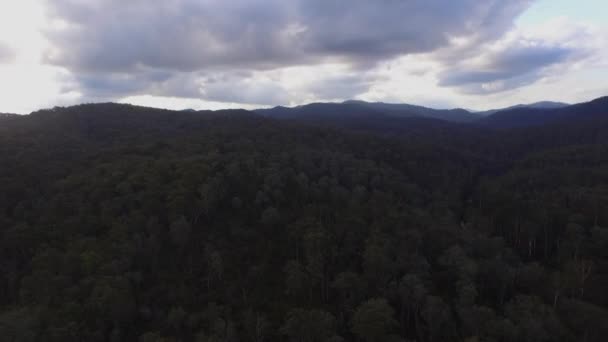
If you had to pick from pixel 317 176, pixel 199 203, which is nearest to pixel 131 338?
pixel 199 203

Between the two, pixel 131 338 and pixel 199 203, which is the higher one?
pixel 199 203

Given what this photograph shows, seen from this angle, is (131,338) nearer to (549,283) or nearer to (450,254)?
(450,254)

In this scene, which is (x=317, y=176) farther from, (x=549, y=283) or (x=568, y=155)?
(x=568, y=155)

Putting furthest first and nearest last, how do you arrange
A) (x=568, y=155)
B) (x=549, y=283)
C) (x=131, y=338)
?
(x=568, y=155) → (x=549, y=283) → (x=131, y=338)

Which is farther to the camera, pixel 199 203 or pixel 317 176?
pixel 317 176

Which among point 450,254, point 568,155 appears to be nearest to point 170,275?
point 450,254

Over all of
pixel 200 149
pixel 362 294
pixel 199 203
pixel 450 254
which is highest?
pixel 200 149

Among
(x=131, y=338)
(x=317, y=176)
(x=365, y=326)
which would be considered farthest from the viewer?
(x=317, y=176)
